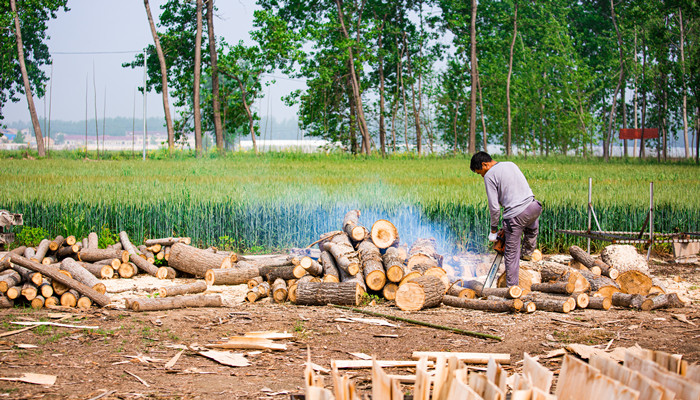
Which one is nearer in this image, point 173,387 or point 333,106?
point 173,387

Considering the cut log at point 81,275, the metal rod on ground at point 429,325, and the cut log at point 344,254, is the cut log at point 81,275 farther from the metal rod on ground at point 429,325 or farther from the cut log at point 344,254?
the metal rod on ground at point 429,325

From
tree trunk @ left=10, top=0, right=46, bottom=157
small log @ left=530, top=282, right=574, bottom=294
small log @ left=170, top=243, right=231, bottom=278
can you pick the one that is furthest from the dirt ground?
tree trunk @ left=10, top=0, right=46, bottom=157

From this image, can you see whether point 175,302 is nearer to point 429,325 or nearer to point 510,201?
point 429,325

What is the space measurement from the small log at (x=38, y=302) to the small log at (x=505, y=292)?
5.34 metres

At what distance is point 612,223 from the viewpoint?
1280cm

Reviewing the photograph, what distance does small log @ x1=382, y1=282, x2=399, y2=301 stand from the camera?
796 cm

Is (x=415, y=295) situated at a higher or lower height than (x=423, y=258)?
lower

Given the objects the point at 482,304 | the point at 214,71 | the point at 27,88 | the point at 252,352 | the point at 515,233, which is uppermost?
the point at 214,71

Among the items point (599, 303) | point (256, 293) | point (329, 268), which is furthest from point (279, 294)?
point (599, 303)

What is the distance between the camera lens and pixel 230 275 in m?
8.72

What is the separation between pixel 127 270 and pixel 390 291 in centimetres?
419

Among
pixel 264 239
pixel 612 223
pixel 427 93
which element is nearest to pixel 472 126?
pixel 427 93

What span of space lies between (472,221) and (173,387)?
8434 mm

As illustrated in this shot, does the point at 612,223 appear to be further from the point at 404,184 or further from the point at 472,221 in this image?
the point at 404,184
